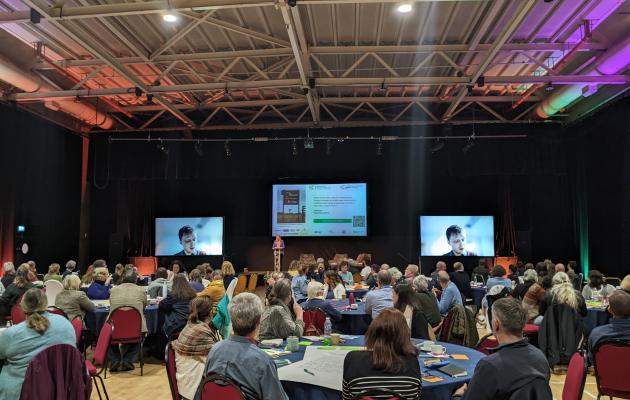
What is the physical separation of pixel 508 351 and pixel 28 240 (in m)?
12.5

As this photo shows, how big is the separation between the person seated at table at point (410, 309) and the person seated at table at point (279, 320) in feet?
3.15

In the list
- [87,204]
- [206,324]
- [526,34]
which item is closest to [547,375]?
[206,324]

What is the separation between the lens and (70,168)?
549 inches

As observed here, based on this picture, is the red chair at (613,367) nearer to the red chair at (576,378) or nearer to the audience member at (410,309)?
the red chair at (576,378)

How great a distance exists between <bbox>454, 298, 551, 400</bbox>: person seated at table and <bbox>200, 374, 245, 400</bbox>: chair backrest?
114 cm

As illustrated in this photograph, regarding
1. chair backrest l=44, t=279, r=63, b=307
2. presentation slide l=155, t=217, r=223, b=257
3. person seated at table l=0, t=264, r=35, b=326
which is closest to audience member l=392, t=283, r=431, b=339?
person seated at table l=0, t=264, r=35, b=326

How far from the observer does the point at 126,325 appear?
5883mm

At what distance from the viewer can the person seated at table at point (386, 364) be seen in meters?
2.40

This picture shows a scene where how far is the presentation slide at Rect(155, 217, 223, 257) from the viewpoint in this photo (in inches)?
583

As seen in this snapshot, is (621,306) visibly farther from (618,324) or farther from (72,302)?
(72,302)

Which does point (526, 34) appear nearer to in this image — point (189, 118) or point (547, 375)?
point (547, 375)

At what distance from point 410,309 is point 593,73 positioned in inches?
334

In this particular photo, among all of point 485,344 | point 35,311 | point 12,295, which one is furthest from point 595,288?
point 12,295

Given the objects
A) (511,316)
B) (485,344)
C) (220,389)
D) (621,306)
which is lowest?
(485,344)
